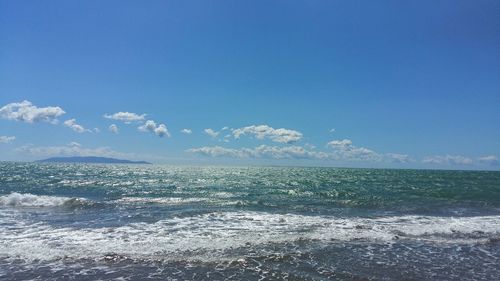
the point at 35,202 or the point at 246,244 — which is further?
the point at 35,202

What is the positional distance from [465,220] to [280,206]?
553 inches

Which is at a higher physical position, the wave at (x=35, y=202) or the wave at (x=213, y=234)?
the wave at (x=213, y=234)

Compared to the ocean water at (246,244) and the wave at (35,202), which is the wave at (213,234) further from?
the wave at (35,202)

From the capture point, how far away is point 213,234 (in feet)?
63.3

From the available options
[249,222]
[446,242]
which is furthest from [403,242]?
[249,222]

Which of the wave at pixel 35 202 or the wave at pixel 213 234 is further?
the wave at pixel 35 202

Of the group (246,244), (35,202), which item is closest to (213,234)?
(246,244)

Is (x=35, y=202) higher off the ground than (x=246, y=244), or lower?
lower

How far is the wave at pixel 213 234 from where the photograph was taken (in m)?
15.6

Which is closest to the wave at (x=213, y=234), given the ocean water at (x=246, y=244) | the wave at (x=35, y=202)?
the ocean water at (x=246, y=244)

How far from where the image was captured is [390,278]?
12.3 meters

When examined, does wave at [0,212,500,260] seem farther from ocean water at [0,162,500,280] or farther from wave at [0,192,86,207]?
wave at [0,192,86,207]

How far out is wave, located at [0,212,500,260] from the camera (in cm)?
1558

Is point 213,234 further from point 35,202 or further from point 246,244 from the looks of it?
point 35,202
